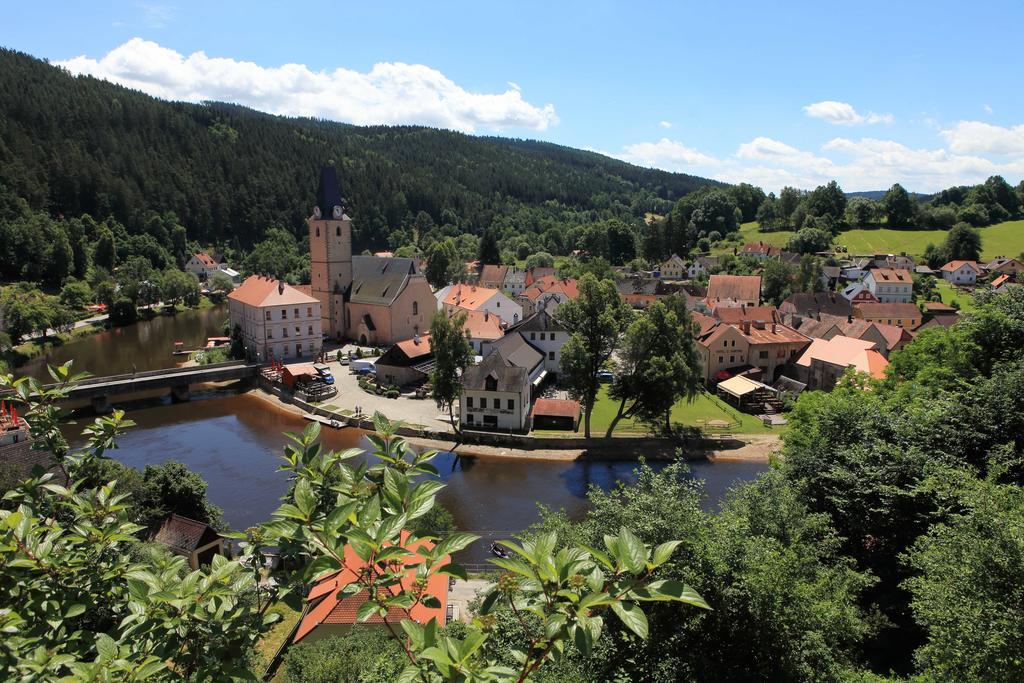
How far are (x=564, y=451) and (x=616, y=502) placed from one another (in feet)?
62.4

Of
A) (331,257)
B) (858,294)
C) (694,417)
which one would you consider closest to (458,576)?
(694,417)

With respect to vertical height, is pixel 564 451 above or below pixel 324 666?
below

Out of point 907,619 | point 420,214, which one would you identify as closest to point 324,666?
point 907,619

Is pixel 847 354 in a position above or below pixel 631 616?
below

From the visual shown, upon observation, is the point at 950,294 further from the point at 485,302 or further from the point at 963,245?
the point at 485,302

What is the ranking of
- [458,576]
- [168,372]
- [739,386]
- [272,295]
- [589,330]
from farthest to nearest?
[272,295] → [168,372] → [739,386] → [589,330] → [458,576]

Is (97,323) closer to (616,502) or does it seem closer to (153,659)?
(616,502)

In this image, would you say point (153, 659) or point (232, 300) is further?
point (232, 300)

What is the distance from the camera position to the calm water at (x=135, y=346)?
4731cm

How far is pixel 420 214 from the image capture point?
136 metres

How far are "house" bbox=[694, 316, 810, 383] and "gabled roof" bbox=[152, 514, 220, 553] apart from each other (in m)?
31.9

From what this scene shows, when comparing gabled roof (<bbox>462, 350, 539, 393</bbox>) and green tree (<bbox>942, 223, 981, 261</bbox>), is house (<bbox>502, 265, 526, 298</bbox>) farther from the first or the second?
green tree (<bbox>942, 223, 981, 261</bbox>)

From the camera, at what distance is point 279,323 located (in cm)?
4566

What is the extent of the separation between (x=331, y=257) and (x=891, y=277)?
209 ft
